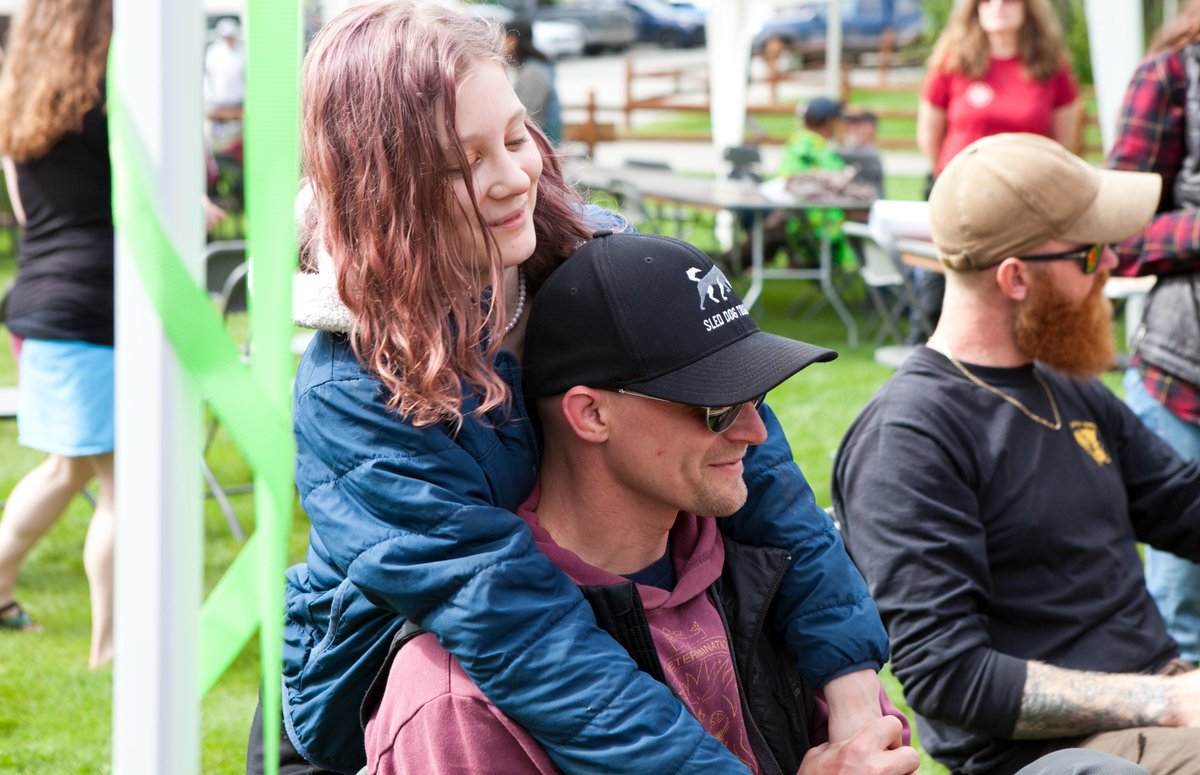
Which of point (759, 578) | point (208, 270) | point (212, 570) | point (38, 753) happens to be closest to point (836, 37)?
point (208, 270)

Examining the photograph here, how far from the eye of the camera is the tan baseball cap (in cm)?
268

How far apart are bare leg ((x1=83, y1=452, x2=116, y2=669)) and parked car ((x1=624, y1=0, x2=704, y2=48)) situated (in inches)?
1272

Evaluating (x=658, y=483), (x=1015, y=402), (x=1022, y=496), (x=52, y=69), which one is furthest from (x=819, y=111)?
(x=658, y=483)

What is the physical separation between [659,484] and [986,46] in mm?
6080

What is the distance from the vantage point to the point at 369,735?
5.94 feet

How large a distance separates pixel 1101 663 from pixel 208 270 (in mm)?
4831

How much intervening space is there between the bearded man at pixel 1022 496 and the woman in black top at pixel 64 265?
2610mm

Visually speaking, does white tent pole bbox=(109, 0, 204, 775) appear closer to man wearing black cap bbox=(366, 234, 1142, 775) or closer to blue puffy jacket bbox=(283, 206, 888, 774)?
blue puffy jacket bbox=(283, 206, 888, 774)

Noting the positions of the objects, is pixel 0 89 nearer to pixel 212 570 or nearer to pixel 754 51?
pixel 212 570

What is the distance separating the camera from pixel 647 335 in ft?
6.07

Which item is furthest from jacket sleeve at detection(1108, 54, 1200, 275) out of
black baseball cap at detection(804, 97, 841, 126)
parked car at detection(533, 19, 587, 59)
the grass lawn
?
parked car at detection(533, 19, 587, 59)

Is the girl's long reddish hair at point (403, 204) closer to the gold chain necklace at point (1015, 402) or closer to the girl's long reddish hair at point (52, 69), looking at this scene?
the gold chain necklace at point (1015, 402)

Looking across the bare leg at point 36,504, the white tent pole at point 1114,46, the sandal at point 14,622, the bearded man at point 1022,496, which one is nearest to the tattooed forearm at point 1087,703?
the bearded man at point 1022,496

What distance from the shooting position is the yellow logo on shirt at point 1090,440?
9.04 ft
